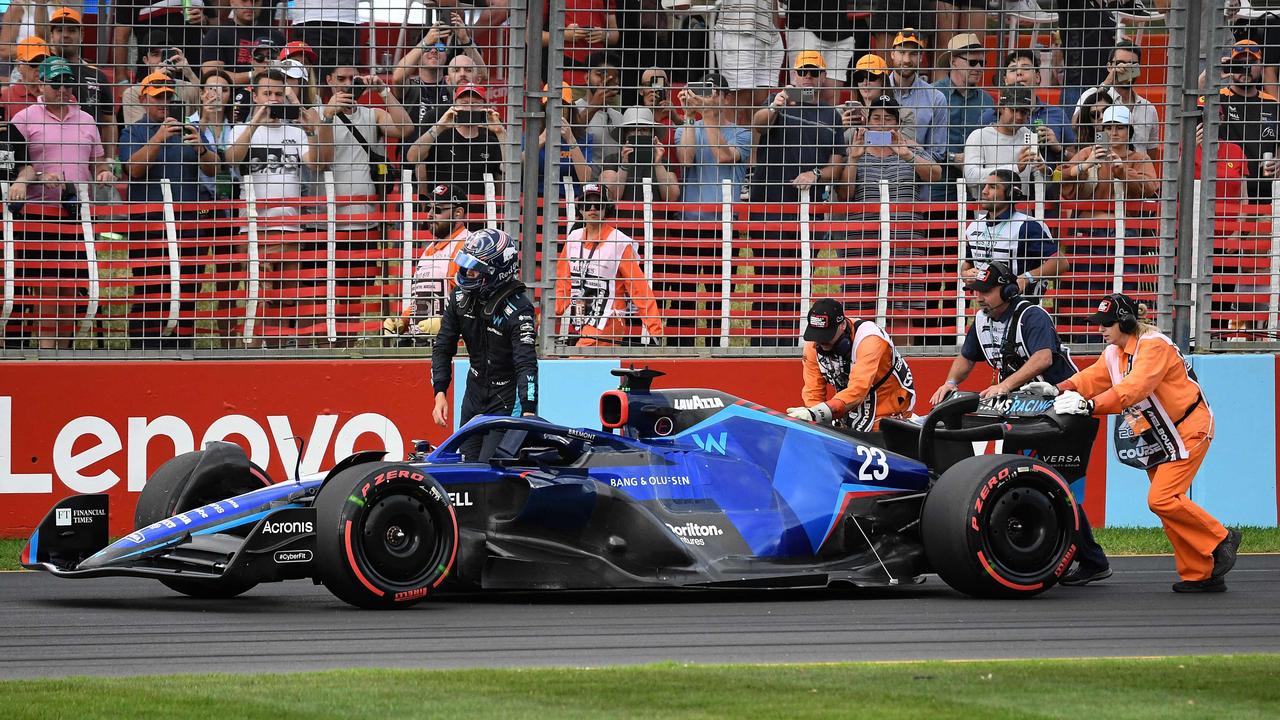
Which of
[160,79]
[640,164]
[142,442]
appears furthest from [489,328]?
[160,79]

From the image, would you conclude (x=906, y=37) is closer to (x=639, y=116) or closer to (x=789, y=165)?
(x=789, y=165)

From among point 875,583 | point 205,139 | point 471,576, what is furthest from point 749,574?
point 205,139

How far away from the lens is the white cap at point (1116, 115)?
12.9m

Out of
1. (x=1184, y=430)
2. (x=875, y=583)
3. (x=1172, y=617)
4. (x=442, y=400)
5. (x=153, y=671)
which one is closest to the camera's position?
(x=153, y=671)

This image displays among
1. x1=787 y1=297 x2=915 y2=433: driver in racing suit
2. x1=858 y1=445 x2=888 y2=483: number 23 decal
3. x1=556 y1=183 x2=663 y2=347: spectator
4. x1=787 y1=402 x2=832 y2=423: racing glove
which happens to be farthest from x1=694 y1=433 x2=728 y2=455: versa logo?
A: x1=556 y1=183 x2=663 y2=347: spectator

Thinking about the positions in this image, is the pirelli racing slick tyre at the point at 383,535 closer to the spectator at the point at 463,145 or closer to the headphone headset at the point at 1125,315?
the headphone headset at the point at 1125,315

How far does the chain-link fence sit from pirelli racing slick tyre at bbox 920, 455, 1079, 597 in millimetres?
3571

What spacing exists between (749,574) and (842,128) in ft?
15.5

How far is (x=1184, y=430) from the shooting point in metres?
9.88

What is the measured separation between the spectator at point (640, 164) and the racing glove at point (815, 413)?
2.57 metres

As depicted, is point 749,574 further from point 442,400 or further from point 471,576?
point 442,400

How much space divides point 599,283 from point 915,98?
2.68 m

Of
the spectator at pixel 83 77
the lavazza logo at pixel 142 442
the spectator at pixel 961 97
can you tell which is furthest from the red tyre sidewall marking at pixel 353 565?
the spectator at pixel 961 97

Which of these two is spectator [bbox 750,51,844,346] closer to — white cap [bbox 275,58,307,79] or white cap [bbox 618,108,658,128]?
white cap [bbox 618,108,658,128]
